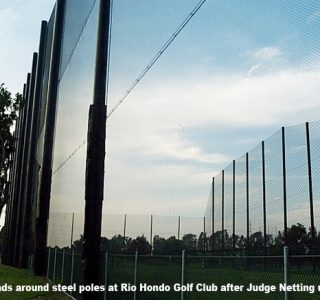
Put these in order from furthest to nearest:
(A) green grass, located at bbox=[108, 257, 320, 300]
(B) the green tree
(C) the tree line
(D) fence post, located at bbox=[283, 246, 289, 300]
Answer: (B) the green tree, (C) the tree line, (A) green grass, located at bbox=[108, 257, 320, 300], (D) fence post, located at bbox=[283, 246, 289, 300]

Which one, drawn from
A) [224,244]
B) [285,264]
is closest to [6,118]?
[224,244]

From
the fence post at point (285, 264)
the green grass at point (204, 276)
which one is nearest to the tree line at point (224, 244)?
the green grass at point (204, 276)

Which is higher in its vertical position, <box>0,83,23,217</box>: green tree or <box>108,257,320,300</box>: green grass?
<box>0,83,23,217</box>: green tree

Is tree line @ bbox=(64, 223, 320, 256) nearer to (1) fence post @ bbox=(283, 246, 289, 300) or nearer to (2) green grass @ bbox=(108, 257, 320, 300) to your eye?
(2) green grass @ bbox=(108, 257, 320, 300)

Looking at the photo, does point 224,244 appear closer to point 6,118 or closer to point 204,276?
point 204,276

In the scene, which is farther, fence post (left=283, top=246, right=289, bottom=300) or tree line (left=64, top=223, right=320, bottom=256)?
tree line (left=64, top=223, right=320, bottom=256)

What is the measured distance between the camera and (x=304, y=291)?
3.52 meters

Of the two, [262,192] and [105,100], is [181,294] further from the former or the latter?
[262,192]

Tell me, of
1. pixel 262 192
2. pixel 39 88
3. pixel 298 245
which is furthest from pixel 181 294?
pixel 39 88

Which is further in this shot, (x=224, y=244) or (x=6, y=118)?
(x=6, y=118)

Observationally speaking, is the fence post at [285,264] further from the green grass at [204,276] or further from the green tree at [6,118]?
the green tree at [6,118]

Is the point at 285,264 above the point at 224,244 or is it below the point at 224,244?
below

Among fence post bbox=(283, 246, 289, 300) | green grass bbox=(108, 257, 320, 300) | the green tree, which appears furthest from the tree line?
the green tree

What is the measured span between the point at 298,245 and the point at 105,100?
450 cm
